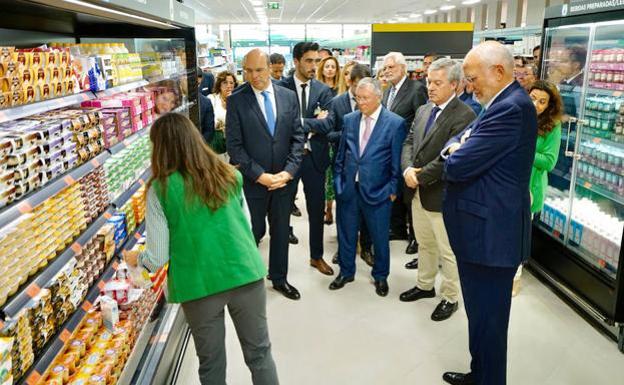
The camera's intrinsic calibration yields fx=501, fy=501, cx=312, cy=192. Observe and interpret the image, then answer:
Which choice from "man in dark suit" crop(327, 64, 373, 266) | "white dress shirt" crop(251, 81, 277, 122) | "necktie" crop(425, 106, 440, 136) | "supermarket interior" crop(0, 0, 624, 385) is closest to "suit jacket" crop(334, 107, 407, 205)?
"supermarket interior" crop(0, 0, 624, 385)

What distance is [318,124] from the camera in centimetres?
405

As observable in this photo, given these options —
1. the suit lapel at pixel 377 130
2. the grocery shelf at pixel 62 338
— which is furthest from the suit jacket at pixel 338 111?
the grocery shelf at pixel 62 338

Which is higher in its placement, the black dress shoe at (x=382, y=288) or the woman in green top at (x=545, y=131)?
the woman in green top at (x=545, y=131)

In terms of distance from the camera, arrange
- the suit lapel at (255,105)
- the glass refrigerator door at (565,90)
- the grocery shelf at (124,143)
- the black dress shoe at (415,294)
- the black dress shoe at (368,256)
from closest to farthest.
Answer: the grocery shelf at (124,143), the suit lapel at (255,105), the black dress shoe at (415,294), the glass refrigerator door at (565,90), the black dress shoe at (368,256)

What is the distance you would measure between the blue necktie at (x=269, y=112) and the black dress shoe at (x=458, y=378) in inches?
75.1

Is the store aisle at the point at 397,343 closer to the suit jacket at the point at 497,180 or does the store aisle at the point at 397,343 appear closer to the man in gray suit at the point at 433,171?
the man in gray suit at the point at 433,171

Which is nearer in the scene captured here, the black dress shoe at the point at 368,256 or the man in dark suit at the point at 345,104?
the man in dark suit at the point at 345,104

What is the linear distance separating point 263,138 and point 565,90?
2585 millimetres

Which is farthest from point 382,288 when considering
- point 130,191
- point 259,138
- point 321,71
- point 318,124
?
point 321,71

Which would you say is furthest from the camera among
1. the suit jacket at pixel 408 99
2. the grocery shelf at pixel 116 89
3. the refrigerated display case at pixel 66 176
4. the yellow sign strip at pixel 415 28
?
the yellow sign strip at pixel 415 28

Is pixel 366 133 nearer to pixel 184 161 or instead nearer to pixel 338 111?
pixel 338 111

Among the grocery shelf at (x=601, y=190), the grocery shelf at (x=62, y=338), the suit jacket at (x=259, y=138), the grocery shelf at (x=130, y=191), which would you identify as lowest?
the grocery shelf at (x=62, y=338)

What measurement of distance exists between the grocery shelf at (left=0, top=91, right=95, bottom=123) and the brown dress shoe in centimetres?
257

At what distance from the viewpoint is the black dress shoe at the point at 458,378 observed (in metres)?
2.75
